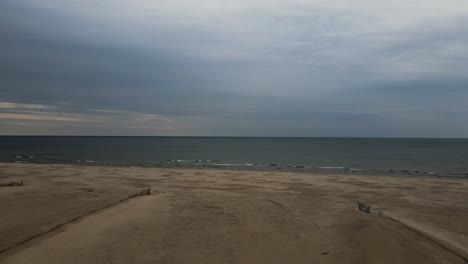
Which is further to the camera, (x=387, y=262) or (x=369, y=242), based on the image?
(x=369, y=242)

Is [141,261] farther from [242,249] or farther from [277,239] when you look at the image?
[277,239]

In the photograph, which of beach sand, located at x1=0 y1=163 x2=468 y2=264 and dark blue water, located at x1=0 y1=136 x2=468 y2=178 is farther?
dark blue water, located at x1=0 y1=136 x2=468 y2=178

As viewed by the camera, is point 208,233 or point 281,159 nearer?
point 208,233

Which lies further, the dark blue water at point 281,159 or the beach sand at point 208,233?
the dark blue water at point 281,159

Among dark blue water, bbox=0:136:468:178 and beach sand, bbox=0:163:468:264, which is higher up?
beach sand, bbox=0:163:468:264

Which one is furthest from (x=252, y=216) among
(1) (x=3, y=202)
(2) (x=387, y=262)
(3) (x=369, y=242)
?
(1) (x=3, y=202)

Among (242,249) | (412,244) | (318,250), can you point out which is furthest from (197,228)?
(412,244)

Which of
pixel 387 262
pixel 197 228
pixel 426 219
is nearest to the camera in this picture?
pixel 387 262

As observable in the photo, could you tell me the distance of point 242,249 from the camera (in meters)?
6.12

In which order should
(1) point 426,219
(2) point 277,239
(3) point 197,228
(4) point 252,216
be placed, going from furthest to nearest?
(1) point 426,219, (4) point 252,216, (3) point 197,228, (2) point 277,239

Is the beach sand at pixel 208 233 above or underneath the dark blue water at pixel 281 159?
above

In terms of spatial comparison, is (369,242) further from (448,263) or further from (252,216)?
(252,216)

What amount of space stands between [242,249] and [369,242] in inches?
96.6

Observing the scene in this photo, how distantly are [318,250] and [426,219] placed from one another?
607 cm
